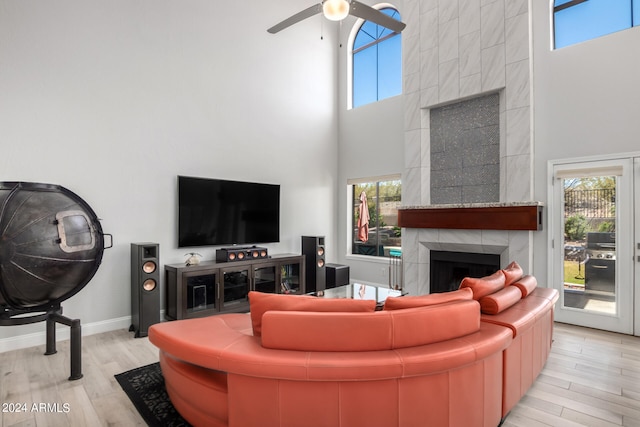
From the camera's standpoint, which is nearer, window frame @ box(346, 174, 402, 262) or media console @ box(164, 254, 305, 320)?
media console @ box(164, 254, 305, 320)

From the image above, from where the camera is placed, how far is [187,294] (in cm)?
418

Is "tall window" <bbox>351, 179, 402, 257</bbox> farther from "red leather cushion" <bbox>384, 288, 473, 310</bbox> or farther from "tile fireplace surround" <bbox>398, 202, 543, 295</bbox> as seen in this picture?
"red leather cushion" <bbox>384, 288, 473, 310</bbox>

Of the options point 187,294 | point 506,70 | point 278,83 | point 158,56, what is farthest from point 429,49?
point 187,294

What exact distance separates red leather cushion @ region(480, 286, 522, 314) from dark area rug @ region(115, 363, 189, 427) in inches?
81.2

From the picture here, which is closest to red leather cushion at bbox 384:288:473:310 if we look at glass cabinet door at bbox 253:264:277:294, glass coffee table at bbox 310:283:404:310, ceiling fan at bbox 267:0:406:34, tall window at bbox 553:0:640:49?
glass coffee table at bbox 310:283:404:310

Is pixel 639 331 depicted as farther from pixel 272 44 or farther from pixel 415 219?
pixel 272 44

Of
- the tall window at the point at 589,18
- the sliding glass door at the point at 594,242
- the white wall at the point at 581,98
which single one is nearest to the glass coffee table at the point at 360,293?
the white wall at the point at 581,98

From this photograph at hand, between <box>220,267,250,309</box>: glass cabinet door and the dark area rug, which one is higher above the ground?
<box>220,267,250,309</box>: glass cabinet door

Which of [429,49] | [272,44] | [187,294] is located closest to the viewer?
[187,294]

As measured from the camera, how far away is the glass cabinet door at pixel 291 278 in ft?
17.2

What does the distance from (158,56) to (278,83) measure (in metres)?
1.91

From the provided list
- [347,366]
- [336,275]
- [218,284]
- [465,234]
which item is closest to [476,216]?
[465,234]

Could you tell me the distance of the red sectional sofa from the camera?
1.65m

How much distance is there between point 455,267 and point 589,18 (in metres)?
3.53
